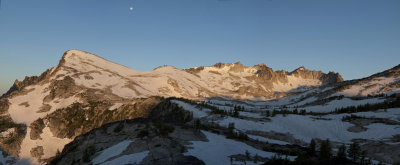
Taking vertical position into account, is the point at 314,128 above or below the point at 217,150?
below

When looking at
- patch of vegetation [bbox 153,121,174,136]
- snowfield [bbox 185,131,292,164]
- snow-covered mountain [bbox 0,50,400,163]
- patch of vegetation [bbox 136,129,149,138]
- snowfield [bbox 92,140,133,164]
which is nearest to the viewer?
snowfield [bbox 185,131,292,164]

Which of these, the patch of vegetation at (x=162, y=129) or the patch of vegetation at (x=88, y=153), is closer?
the patch of vegetation at (x=88, y=153)

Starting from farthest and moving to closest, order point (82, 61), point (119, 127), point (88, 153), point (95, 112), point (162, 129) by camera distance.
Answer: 1. point (82, 61)
2. point (95, 112)
3. point (119, 127)
4. point (162, 129)
5. point (88, 153)

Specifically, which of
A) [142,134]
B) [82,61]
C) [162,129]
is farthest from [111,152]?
[82,61]

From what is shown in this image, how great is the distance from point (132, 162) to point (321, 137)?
42584 mm

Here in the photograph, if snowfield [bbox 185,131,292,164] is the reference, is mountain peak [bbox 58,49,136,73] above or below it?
above

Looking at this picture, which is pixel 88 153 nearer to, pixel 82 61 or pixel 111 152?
pixel 111 152

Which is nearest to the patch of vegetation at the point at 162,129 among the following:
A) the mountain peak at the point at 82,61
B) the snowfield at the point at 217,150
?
the snowfield at the point at 217,150

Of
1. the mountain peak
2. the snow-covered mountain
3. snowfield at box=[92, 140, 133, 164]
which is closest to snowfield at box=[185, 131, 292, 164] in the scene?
the snow-covered mountain

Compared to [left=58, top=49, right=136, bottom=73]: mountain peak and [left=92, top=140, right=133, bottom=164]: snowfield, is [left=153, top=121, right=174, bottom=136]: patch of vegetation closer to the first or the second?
[left=92, top=140, right=133, bottom=164]: snowfield

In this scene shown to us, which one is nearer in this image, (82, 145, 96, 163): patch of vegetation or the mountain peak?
(82, 145, 96, 163): patch of vegetation

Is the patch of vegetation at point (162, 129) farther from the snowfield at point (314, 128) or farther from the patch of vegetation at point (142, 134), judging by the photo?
the snowfield at point (314, 128)

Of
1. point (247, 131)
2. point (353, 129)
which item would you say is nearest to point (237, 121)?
point (247, 131)

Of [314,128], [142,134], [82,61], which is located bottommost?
[314,128]
